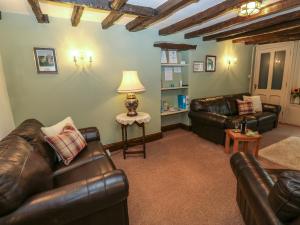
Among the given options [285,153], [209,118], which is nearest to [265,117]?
[285,153]

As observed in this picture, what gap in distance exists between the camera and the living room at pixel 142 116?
1237 millimetres

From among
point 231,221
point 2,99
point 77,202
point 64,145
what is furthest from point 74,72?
point 231,221

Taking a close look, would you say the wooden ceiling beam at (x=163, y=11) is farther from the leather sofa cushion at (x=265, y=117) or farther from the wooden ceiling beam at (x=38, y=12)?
the leather sofa cushion at (x=265, y=117)

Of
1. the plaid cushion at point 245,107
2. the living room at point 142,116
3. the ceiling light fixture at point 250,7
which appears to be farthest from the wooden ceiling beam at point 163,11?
the plaid cushion at point 245,107

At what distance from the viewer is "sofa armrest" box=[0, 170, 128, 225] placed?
1059 mm

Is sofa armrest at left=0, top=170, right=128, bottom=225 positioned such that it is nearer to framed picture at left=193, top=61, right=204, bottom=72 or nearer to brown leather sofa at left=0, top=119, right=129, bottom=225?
brown leather sofa at left=0, top=119, right=129, bottom=225

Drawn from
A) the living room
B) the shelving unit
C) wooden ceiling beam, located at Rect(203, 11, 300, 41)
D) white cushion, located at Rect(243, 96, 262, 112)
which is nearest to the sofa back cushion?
the living room

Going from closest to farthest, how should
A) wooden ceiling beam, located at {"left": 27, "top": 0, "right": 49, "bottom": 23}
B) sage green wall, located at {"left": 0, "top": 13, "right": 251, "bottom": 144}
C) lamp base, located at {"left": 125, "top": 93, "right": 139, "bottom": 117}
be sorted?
wooden ceiling beam, located at {"left": 27, "top": 0, "right": 49, "bottom": 23}
sage green wall, located at {"left": 0, "top": 13, "right": 251, "bottom": 144}
lamp base, located at {"left": 125, "top": 93, "right": 139, "bottom": 117}

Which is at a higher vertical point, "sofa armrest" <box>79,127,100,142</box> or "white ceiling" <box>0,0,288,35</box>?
"white ceiling" <box>0,0,288,35</box>

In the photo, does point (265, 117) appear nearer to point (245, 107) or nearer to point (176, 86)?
point (245, 107)

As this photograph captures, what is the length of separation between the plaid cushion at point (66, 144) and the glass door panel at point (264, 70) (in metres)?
5.35

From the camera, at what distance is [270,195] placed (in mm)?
1039

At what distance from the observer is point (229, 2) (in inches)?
81.7

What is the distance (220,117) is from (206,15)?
6.15 feet
